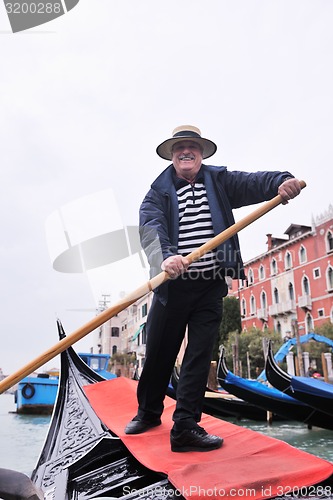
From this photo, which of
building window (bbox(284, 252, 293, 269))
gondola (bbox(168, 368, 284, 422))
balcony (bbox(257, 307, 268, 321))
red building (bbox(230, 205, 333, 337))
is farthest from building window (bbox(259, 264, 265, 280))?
gondola (bbox(168, 368, 284, 422))

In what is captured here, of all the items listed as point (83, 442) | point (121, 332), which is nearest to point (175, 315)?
point (83, 442)

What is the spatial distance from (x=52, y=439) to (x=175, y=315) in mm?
694

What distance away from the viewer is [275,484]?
3.01 feet

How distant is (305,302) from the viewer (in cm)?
1562

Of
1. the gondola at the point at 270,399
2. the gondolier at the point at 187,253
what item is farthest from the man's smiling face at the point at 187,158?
the gondola at the point at 270,399

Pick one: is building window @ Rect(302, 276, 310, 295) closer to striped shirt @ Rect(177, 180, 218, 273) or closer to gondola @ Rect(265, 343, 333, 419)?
gondola @ Rect(265, 343, 333, 419)

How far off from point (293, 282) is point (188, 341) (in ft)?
52.4

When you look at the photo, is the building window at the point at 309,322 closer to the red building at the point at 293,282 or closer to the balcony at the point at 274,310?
the red building at the point at 293,282

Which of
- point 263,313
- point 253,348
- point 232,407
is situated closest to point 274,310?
point 263,313

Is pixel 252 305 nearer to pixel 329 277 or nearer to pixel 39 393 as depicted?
pixel 329 277

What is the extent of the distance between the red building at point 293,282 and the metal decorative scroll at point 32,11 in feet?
46.0

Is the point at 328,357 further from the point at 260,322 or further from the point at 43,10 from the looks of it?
the point at 260,322

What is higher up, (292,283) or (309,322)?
(292,283)

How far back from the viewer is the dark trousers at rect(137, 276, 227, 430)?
1306mm
